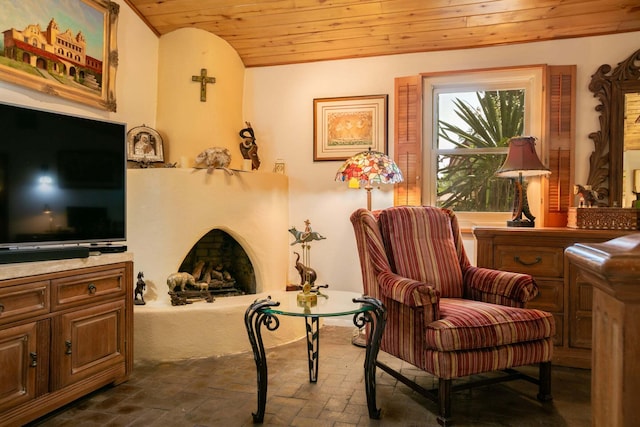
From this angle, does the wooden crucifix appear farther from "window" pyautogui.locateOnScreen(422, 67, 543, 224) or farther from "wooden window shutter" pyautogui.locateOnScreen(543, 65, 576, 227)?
"wooden window shutter" pyautogui.locateOnScreen(543, 65, 576, 227)

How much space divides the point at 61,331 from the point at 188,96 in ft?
7.14

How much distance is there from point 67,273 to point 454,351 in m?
1.91

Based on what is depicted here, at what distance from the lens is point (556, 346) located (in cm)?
271

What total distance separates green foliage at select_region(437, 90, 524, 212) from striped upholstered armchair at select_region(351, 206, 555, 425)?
88cm

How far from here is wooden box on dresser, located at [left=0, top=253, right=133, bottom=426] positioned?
5.89 ft

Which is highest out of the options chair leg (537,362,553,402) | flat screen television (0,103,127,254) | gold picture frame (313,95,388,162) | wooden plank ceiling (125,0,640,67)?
wooden plank ceiling (125,0,640,67)

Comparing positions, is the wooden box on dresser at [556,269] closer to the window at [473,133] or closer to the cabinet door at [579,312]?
the cabinet door at [579,312]

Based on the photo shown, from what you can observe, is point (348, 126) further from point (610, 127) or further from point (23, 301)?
point (23, 301)

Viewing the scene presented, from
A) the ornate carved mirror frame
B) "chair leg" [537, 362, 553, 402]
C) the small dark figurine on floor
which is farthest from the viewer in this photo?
the ornate carved mirror frame

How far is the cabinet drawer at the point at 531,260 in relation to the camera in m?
2.72

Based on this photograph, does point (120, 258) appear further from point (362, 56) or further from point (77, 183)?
point (362, 56)

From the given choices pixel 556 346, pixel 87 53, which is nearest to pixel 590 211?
pixel 556 346

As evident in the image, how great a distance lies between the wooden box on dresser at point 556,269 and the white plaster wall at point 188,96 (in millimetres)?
2301

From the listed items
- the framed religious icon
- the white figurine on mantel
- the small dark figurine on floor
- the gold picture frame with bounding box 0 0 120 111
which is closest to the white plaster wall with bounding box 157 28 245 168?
the framed religious icon
